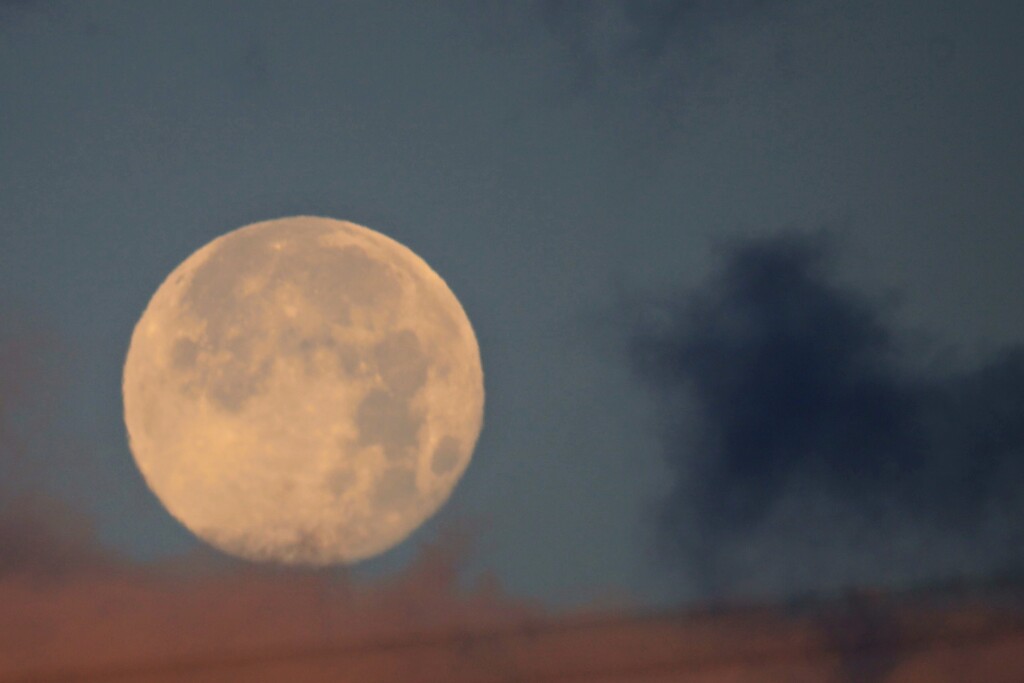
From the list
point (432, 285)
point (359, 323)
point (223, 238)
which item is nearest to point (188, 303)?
point (223, 238)

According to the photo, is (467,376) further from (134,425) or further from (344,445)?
(134,425)

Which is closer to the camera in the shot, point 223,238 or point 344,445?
point 344,445

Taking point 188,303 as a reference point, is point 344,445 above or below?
below

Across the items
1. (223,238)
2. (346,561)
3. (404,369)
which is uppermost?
(223,238)

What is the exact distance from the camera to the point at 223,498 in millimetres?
35094

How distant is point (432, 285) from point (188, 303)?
26.0 feet

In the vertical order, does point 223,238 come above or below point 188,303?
above

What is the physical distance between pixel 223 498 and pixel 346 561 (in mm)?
4056

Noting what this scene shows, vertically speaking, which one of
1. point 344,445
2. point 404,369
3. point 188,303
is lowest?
point 344,445

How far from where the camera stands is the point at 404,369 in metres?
36.0

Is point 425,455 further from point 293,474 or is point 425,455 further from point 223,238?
point 223,238

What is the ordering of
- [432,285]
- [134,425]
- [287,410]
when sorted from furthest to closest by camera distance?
[432,285], [134,425], [287,410]

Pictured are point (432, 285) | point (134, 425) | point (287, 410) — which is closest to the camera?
point (287, 410)

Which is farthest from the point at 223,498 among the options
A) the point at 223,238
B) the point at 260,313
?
the point at 223,238
